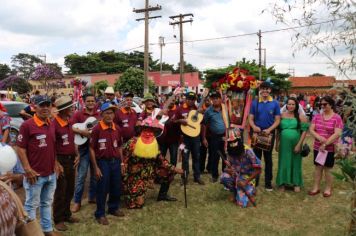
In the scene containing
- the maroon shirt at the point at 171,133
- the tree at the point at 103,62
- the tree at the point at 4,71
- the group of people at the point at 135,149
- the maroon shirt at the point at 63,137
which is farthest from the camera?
the tree at the point at 4,71

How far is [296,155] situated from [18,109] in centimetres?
731

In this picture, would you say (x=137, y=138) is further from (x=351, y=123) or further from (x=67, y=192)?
(x=351, y=123)

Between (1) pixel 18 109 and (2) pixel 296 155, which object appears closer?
(2) pixel 296 155

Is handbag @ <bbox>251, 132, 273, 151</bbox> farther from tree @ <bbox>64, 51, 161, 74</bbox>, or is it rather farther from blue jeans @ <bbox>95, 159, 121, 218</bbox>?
tree @ <bbox>64, 51, 161, 74</bbox>

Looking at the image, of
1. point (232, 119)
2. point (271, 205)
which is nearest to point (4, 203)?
point (271, 205)

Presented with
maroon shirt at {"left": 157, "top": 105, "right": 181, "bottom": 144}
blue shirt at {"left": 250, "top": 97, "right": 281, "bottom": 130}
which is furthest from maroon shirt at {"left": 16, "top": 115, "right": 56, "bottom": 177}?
blue shirt at {"left": 250, "top": 97, "right": 281, "bottom": 130}

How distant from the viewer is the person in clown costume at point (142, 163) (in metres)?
5.86

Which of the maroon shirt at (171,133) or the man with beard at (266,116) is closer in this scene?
the man with beard at (266,116)

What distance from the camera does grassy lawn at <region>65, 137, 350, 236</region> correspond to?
506cm

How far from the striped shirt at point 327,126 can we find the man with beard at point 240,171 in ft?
4.08

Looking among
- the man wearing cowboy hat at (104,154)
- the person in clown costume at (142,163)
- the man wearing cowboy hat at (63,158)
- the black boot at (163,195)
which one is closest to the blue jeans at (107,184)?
the man wearing cowboy hat at (104,154)

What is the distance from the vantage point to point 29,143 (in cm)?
419

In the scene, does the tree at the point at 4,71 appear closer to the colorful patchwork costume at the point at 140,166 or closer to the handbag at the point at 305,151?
the colorful patchwork costume at the point at 140,166

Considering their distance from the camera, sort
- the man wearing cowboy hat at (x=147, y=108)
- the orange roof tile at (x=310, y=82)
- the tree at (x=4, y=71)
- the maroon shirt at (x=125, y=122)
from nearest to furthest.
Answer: the maroon shirt at (x=125, y=122) → the man wearing cowboy hat at (x=147, y=108) → the orange roof tile at (x=310, y=82) → the tree at (x=4, y=71)
